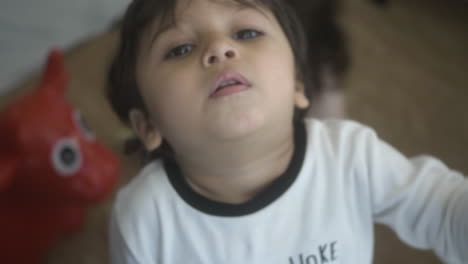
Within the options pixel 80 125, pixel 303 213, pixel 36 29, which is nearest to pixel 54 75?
pixel 80 125

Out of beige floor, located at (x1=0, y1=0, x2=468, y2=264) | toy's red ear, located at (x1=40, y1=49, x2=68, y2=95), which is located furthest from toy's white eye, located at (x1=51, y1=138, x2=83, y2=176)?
beige floor, located at (x1=0, y1=0, x2=468, y2=264)

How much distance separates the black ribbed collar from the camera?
0.52 m

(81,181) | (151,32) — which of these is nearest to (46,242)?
(81,181)

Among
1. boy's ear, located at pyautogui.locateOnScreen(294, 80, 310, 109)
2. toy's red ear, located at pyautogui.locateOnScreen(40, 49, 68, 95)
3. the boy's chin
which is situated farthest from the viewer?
toy's red ear, located at pyautogui.locateOnScreen(40, 49, 68, 95)

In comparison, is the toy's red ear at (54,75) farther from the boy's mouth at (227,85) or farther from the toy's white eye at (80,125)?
the boy's mouth at (227,85)

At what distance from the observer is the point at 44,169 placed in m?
0.82

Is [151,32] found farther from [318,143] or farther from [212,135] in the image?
[318,143]

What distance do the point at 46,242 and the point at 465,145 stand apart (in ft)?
3.39

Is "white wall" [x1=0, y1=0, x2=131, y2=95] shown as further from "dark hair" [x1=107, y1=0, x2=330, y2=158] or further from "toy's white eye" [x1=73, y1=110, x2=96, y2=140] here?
"dark hair" [x1=107, y1=0, x2=330, y2=158]

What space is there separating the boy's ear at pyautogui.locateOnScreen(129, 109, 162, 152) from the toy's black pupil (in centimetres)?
32

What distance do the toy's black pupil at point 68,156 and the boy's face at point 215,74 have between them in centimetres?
37

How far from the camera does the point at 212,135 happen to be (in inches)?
18.1

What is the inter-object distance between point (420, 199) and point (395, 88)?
85cm

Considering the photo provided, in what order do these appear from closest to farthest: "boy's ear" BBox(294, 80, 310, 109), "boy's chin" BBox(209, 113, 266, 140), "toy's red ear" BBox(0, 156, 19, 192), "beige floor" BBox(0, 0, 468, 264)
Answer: "boy's chin" BBox(209, 113, 266, 140), "boy's ear" BBox(294, 80, 310, 109), "toy's red ear" BBox(0, 156, 19, 192), "beige floor" BBox(0, 0, 468, 264)
